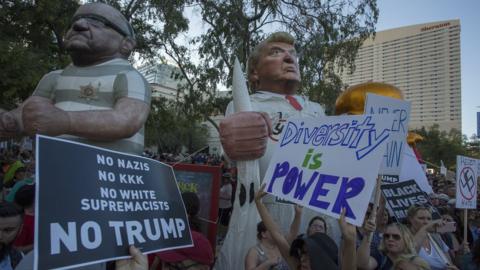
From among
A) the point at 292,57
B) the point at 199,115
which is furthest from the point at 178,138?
the point at 292,57

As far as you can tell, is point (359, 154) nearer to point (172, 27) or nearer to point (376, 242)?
point (376, 242)

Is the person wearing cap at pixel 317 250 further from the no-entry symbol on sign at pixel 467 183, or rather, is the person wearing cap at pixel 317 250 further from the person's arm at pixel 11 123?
the no-entry symbol on sign at pixel 467 183

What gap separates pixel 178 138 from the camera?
135 feet

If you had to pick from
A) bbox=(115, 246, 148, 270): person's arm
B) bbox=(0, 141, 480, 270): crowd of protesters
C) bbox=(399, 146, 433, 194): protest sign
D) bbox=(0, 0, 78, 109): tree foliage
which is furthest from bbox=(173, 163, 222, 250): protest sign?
bbox=(0, 0, 78, 109): tree foliage

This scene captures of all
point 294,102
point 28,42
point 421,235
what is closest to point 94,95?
point 294,102

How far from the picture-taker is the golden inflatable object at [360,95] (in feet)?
17.4

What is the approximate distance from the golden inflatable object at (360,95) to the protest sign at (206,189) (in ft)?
6.72

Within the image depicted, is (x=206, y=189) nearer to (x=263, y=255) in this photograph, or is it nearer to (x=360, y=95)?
(x=263, y=255)

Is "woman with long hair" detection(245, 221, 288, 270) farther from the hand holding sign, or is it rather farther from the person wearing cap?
the hand holding sign

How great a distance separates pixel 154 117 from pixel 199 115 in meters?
1.28

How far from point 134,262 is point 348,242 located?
100 cm

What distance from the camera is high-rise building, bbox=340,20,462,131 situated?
5350cm

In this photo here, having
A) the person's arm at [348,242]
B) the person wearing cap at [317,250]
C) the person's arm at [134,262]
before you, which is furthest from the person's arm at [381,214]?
the person's arm at [134,262]

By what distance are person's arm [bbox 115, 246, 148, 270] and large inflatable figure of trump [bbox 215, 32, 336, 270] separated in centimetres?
151
